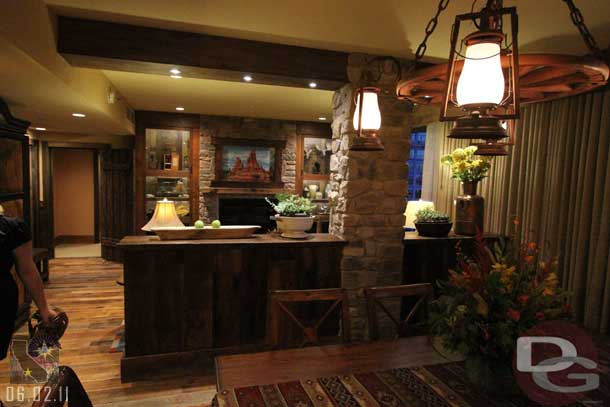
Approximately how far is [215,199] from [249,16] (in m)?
4.41

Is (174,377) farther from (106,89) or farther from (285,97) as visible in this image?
(285,97)

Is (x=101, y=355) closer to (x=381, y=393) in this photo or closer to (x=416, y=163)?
(x=381, y=393)

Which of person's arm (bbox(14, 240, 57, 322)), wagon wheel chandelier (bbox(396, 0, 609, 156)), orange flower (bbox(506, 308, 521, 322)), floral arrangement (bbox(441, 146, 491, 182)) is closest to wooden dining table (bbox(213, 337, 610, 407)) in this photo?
orange flower (bbox(506, 308, 521, 322))

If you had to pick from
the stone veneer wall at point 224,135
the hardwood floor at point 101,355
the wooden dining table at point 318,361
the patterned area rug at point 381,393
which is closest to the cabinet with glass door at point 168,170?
the stone veneer wall at point 224,135

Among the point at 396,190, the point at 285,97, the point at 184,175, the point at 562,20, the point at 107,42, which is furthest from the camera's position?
the point at 184,175

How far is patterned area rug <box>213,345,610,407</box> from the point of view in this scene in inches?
49.2

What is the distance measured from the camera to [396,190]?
3.06 meters

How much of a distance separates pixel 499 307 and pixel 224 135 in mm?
5674

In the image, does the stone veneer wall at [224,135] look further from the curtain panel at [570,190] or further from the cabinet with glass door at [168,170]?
the curtain panel at [570,190]

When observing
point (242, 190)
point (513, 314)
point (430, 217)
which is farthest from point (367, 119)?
point (242, 190)

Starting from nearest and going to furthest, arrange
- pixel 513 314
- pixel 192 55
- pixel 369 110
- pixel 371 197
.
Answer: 1. pixel 513 314
2. pixel 369 110
3. pixel 192 55
4. pixel 371 197

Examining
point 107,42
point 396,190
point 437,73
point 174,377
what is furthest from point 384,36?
point 174,377

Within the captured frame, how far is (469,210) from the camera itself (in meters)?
3.31

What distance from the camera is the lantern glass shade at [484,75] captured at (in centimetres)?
100
